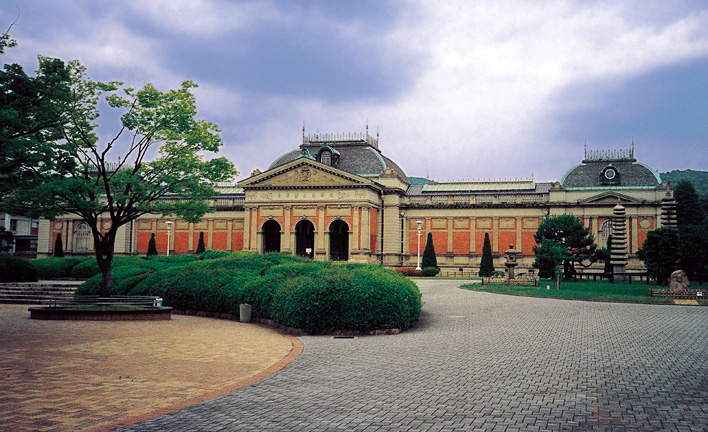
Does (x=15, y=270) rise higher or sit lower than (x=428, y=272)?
higher

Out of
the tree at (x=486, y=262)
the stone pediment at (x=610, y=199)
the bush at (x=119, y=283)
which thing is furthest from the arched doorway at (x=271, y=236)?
the bush at (x=119, y=283)

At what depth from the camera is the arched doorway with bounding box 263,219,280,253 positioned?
6338 centimetres

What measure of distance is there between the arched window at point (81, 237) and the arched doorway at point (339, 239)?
30.5 metres

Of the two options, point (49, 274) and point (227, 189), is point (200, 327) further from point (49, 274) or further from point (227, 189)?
point (227, 189)

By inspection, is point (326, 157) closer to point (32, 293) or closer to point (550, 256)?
point (550, 256)

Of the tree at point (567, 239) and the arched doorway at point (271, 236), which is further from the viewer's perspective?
the arched doorway at point (271, 236)

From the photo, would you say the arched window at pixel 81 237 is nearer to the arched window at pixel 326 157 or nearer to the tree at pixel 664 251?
the arched window at pixel 326 157

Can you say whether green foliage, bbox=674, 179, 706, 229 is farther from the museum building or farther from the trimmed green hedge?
the trimmed green hedge

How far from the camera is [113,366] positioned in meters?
11.3

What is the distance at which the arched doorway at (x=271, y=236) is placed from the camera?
63.4m

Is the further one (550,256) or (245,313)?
(550,256)

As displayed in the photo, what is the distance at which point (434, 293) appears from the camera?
2914 centimetres

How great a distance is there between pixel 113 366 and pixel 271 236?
54.1 metres

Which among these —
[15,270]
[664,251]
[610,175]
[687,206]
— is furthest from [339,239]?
[664,251]
